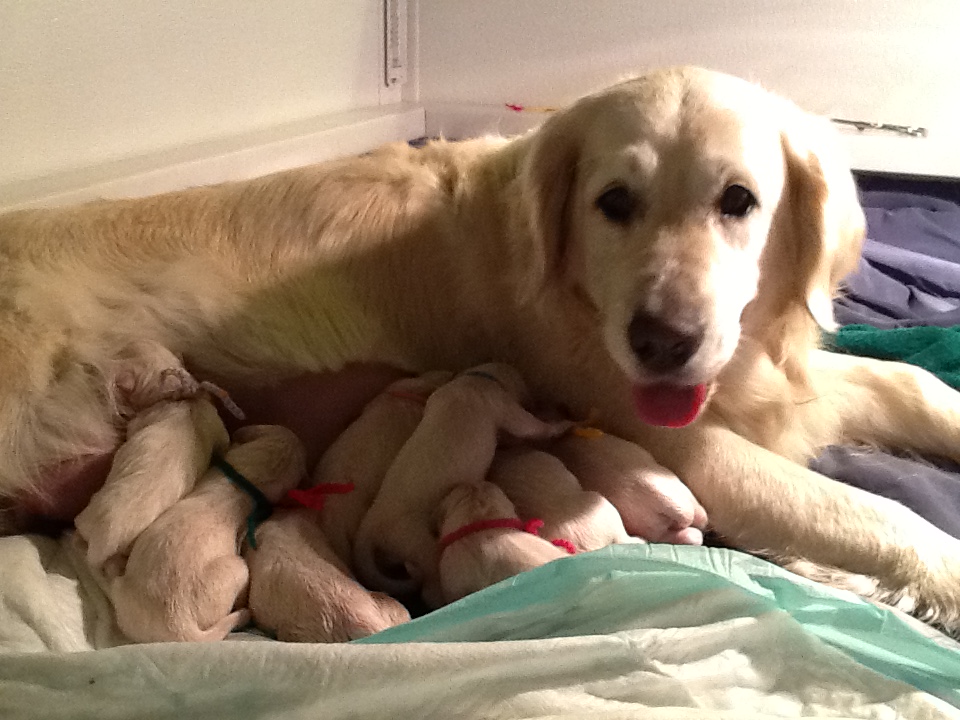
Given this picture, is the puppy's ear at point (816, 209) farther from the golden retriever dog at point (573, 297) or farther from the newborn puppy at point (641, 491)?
the newborn puppy at point (641, 491)

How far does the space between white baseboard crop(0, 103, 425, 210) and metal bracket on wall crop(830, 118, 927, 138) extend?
1639mm

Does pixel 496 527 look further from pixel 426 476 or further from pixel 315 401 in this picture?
pixel 315 401

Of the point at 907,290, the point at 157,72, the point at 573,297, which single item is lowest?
the point at 907,290

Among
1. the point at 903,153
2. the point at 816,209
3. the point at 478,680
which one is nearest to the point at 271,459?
the point at 478,680

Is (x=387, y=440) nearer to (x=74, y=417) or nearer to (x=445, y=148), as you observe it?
(x=74, y=417)

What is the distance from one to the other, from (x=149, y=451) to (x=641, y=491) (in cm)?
83

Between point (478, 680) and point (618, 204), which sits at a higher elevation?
point (618, 204)

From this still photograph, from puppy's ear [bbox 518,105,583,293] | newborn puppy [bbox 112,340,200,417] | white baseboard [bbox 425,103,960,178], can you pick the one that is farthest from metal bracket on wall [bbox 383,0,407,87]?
newborn puppy [bbox 112,340,200,417]

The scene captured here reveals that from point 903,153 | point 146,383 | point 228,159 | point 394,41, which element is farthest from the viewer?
point 394,41

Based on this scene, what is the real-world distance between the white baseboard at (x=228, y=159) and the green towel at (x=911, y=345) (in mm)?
1660

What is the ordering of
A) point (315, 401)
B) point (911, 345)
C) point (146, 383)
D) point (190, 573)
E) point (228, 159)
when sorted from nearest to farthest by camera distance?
point (190, 573)
point (146, 383)
point (315, 401)
point (911, 345)
point (228, 159)

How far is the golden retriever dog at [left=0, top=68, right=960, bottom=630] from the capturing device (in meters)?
1.28

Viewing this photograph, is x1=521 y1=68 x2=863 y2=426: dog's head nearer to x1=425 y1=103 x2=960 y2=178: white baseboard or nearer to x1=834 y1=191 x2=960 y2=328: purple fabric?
x1=834 y1=191 x2=960 y2=328: purple fabric

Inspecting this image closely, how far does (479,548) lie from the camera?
1179 millimetres
